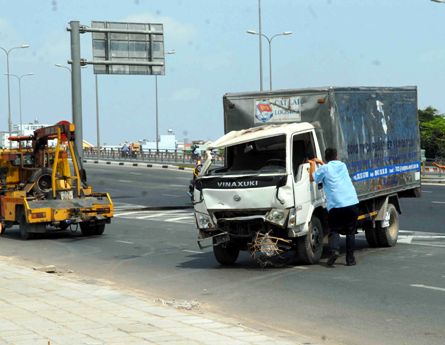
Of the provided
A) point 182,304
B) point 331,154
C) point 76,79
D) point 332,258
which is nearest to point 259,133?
point 331,154

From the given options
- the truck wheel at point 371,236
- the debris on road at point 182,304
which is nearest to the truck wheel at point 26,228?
the truck wheel at point 371,236

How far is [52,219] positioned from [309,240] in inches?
355

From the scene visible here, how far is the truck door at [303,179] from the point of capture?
1212cm

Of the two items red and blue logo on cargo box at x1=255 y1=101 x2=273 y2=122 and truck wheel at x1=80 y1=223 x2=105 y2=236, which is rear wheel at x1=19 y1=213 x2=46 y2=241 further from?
red and blue logo on cargo box at x1=255 y1=101 x2=273 y2=122

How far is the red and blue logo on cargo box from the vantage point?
1370cm

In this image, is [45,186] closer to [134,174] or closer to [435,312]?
[435,312]

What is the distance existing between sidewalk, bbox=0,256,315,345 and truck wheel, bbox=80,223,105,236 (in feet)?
32.0

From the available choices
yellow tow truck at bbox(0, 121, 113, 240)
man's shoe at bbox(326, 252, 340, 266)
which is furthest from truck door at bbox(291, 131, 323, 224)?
yellow tow truck at bbox(0, 121, 113, 240)

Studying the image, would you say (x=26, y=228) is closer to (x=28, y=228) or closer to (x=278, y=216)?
(x=28, y=228)

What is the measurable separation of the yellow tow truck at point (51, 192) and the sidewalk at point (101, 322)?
9.02 m

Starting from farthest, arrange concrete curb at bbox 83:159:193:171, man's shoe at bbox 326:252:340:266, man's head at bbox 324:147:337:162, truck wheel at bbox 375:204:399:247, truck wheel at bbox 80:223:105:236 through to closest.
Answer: concrete curb at bbox 83:159:193:171, truck wheel at bbox 80:223:105:236, truck wheel at bbox 375:204:399:247, man's shoe at bbox 326:252:340:266, man's head at bbox 324:147:337:162

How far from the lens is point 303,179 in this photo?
1231 centimetres

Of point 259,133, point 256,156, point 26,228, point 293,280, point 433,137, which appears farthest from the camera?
point 433,137

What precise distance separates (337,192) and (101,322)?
5077 millimetres
